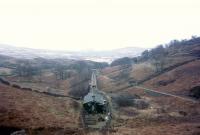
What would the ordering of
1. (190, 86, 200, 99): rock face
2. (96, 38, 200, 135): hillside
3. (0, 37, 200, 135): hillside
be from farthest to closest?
(190, 86, 200, 99): rock face
(96, 38, 200, 135): hillside
(0, 37, 200, 135): hillside

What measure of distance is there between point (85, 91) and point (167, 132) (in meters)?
42.5

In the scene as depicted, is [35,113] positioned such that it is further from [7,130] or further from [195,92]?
[195,92]

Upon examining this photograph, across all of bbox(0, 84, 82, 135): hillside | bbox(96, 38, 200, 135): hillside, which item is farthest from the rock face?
bbox(0, 84, 82, 135): hillside

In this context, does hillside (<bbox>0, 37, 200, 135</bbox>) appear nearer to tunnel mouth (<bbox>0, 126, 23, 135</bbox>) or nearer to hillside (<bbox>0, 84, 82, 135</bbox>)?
hillside (<bbox>0, 84, 82, 135</bbox>)

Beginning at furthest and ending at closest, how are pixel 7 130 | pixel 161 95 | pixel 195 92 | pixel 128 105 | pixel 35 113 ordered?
pixel 161 95, pixel 195 92, pixel 128 105, pixel 35 113, pixel 7 130

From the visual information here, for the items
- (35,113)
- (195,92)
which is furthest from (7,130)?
(195,92)

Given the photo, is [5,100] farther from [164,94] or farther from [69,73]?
[69,73]

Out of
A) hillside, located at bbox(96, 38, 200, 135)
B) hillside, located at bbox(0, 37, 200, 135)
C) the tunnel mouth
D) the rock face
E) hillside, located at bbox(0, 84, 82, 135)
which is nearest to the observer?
the tunnel mouth

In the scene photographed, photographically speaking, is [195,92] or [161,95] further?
[161,95]

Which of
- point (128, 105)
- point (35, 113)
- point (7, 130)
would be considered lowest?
point (128, 105)

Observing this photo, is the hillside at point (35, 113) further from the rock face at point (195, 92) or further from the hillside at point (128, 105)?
the rock face at point (195, 92)

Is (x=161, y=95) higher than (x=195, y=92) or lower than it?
lower

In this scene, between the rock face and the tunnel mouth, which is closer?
the tunnel mouth

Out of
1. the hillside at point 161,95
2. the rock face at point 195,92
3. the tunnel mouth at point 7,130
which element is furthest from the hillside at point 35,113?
the rock face at point 195,92
